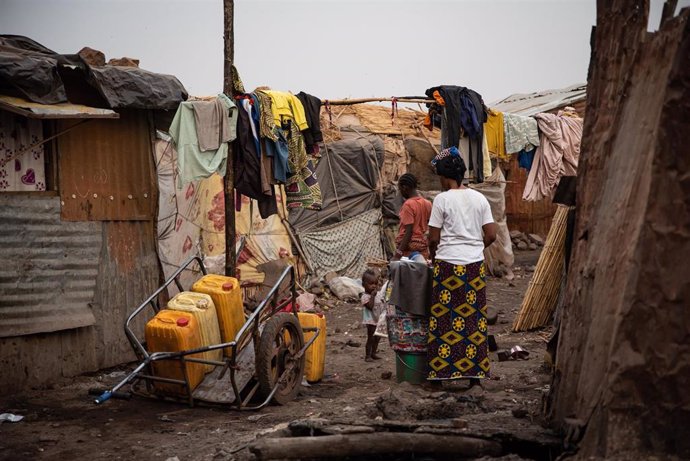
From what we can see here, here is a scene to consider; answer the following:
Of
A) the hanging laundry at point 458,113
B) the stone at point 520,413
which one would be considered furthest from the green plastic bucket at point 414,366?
the hanging laundry at point 458,113

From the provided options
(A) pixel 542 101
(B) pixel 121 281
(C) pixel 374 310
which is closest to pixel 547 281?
(C) pixel 374 310

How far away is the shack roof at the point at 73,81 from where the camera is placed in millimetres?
6613

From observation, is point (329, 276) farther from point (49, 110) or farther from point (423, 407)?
point (423, 407)

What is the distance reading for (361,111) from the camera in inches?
595

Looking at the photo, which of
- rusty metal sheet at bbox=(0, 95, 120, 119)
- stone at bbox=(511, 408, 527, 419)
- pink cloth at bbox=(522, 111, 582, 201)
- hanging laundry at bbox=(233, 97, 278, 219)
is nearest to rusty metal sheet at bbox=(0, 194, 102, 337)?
rusty metal sheet at bbox=(0, 95, 120, 119)

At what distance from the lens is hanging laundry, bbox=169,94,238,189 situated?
8.03 meters

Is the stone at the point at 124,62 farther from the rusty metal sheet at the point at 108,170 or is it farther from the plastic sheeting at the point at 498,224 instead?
the plastic sheeting at the point at 498,224

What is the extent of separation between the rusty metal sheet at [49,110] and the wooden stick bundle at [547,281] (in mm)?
5019

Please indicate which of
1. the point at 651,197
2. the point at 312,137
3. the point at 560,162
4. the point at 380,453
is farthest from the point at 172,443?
the point at 560,162

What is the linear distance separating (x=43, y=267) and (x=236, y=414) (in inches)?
104

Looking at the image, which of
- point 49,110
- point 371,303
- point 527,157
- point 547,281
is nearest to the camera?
point 49,110

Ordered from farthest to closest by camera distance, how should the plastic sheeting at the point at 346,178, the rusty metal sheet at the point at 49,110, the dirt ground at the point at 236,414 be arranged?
the plastic sheeting at the point at 346,178, the rusty metal sheet at the point at 49,110, the dirt ground at the point at 236,414

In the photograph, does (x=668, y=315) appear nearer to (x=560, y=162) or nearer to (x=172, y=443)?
(x=172, y=443)

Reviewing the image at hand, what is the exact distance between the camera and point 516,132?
1255cm
